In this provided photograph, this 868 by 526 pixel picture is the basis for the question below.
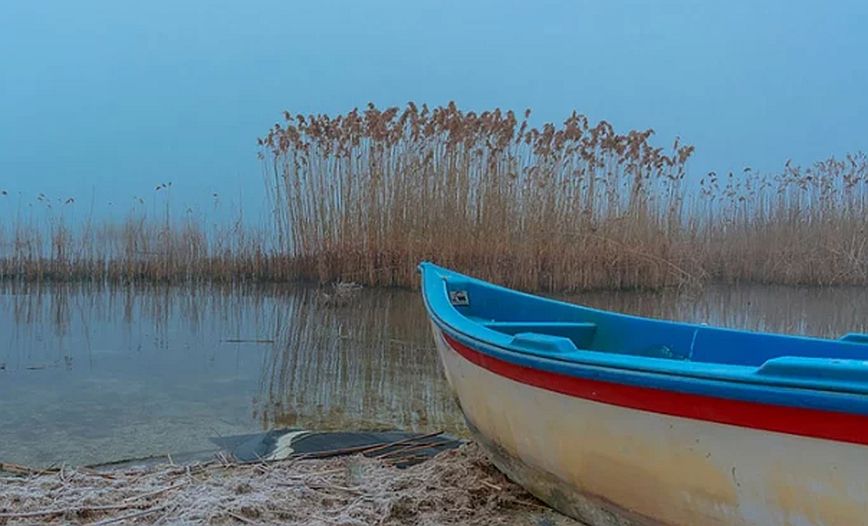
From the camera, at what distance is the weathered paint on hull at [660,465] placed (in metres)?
1.58

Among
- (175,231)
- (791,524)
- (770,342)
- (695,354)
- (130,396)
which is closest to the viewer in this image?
(791,524)

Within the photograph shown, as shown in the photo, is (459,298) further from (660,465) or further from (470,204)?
(470,204)

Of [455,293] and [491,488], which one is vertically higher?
[455,293]

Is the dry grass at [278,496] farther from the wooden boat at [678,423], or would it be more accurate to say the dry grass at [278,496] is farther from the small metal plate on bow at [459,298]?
the small metal plate on bow at [459,298]

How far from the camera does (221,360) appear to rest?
5.04 meters

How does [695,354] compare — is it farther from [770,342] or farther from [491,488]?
[491,488]

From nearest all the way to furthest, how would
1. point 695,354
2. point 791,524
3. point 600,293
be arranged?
1. point 791,524
2. point 695,354
3. point 600,293

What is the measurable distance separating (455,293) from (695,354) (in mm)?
1221

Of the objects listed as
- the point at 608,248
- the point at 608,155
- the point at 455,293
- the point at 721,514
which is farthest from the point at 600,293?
the point at 721,514


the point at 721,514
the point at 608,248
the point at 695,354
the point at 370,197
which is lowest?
the point at 721,514

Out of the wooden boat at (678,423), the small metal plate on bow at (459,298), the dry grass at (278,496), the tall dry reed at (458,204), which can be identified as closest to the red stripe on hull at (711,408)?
the wooden boat at (678,423)

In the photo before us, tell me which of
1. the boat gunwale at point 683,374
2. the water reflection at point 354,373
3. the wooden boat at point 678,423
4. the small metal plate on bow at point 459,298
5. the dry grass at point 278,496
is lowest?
the dry grass at point 278,496

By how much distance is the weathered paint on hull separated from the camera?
5.19ft

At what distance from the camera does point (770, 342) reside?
8.20 ft
